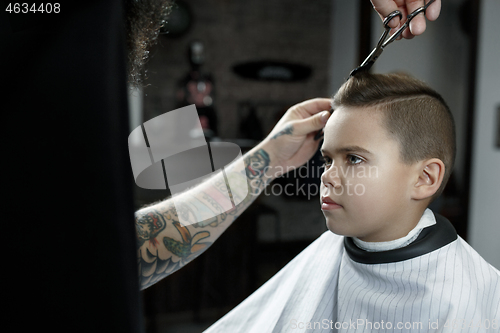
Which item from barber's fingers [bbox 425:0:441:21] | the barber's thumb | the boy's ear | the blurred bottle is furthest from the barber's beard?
the blurred bottle

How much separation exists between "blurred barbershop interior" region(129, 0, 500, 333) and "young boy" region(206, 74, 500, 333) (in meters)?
0.33

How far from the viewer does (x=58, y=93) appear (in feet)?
1.01

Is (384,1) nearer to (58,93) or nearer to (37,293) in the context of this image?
(58,93)

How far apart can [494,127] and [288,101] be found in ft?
7.81

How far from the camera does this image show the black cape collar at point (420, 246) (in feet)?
2.58

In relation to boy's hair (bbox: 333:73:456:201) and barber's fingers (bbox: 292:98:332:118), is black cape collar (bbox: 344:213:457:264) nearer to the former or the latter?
boy's hair (bbox: 333:73:456:201)

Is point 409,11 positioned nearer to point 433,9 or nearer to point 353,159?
point 433,9

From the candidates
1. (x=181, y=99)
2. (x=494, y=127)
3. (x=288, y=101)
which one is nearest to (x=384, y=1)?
(x=494, y=127)

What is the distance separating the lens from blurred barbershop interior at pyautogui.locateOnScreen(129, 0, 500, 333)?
7.86ft

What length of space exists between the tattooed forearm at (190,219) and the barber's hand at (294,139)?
0.12ft

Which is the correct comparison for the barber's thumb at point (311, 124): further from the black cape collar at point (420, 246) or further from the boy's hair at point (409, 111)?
the black cape collar at point (420, 246)

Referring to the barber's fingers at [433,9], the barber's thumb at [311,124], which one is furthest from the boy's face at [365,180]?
the barber's fingers at [433,9]

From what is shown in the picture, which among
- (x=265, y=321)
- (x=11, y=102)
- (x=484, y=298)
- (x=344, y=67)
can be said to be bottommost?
(x=265, y=321)

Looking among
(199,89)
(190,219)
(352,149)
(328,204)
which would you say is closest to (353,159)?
(352,149)
